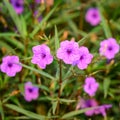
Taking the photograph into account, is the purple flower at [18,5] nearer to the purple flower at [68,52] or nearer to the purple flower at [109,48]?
the purple flower at [109,48]

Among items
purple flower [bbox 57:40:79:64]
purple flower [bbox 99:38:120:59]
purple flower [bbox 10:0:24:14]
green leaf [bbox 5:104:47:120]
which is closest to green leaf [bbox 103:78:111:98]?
purple flower [bbox 99:38:120:59]

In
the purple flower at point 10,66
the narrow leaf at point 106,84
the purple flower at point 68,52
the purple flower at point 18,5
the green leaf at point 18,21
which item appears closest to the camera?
the purple flower at point 68,52

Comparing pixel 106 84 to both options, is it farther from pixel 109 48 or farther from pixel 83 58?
pixel 83 58

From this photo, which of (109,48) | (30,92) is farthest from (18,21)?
(109,48)

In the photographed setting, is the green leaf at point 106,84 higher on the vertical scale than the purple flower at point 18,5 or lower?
lower

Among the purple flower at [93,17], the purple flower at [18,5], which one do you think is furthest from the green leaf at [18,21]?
the purple flower at [93,17]

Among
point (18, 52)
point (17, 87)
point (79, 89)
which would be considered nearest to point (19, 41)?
point (18, 52)

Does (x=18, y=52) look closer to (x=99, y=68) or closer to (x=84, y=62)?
(x=99, y=68)
